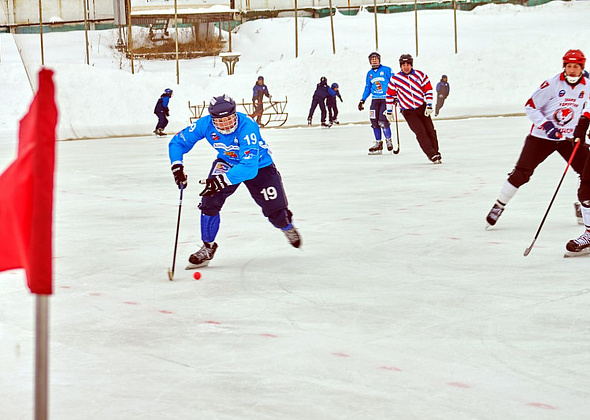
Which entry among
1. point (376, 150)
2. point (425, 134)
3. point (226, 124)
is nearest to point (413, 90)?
point (425, 134)

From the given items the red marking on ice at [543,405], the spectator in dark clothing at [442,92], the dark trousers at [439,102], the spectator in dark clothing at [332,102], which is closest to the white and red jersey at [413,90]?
the red marking on ice at [543,405]

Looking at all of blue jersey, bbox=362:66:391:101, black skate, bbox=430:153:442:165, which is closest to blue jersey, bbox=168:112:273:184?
black skate, bbox=430:153:442:165

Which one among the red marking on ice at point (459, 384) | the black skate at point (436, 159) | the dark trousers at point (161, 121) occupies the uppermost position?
the red marking on ice at point (459, 384)

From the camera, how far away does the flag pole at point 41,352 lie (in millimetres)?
1860

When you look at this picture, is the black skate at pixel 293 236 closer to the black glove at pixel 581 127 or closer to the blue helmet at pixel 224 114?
the blue helmet at pixel 224 114

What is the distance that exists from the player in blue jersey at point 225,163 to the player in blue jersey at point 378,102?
9.00 metres

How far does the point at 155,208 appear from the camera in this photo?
31.5ft

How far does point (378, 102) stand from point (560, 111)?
8963 millimetres

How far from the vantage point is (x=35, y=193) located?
1.81 meters

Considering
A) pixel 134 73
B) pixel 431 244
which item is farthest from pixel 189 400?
pixel 134 73

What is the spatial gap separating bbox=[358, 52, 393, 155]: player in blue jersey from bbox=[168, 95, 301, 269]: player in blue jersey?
29.5 feet

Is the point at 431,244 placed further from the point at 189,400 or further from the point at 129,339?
the point at 189,400

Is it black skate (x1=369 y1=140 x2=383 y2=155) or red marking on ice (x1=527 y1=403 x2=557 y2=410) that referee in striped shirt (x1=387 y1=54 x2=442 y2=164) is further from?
red marking on ice (x1=527 y1=403 x2=557 y2=410)

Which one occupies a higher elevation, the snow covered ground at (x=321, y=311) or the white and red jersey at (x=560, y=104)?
the white and red jersey at (x=560, y=104)
